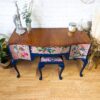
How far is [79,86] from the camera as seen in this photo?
2.07 m

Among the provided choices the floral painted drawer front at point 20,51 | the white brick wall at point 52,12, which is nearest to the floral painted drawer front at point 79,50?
the white brick wall at point 52,12

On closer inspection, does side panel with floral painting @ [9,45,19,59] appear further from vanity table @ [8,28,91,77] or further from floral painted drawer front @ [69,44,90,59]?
floral painted drawer front @ [69,44,90,59]

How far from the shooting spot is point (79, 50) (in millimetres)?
1939

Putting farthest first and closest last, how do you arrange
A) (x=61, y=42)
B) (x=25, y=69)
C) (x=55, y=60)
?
(x=25, y=69) → (x=55, y=60) → (x=61, y=42)

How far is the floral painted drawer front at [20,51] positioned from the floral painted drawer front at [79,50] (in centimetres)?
62

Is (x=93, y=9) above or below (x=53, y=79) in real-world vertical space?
above

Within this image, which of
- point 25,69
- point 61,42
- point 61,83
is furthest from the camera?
point 25,69

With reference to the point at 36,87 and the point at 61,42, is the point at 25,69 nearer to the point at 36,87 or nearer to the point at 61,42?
the point at 36,87

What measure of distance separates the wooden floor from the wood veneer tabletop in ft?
2.11

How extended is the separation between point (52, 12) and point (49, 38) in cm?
46

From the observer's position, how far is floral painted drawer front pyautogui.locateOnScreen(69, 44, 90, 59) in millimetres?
1893

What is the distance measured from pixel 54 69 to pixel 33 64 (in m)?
0.39

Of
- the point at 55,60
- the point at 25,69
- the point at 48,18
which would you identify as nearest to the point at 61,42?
the point at 55,60

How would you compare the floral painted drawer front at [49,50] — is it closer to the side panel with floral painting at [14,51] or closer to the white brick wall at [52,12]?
the side panel with floral painting at [14,51]
